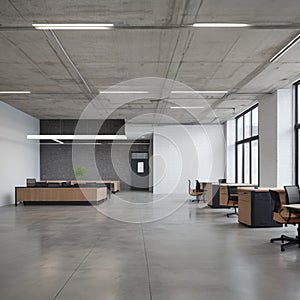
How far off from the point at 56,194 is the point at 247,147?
7600 mm

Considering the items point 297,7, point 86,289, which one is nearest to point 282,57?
point 297,7

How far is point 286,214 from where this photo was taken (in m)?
6.44

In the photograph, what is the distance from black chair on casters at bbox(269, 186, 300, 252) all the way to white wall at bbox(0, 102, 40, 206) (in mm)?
9338

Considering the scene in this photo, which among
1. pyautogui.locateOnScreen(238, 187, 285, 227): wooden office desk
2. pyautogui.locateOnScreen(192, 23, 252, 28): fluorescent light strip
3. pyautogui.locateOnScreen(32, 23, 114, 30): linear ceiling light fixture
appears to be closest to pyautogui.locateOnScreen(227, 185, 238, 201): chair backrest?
pyautogui.locateOnScreen(238, 187, 285, 227): wooden office desk

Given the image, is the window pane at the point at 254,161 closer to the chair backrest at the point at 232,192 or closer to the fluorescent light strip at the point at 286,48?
the chair backrest at the point at 232,192

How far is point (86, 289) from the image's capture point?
13.0 feet

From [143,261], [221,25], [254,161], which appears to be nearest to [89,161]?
[254,161]

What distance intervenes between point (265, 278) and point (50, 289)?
2.39 meters

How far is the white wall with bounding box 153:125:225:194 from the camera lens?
720 inches

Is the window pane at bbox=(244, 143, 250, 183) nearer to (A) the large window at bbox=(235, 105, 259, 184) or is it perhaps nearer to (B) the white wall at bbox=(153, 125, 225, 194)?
(A) the large window at bbox=(235, 105, 259, 184)

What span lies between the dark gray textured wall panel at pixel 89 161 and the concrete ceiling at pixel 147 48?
8.45 metres

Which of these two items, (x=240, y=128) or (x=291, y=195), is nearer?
(x=291, y=195)

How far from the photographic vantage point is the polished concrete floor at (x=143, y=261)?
3.91m

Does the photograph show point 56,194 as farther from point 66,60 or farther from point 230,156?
point 230,156
